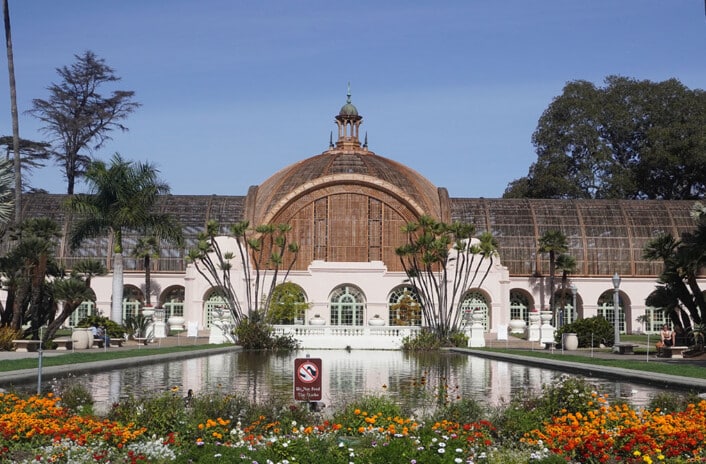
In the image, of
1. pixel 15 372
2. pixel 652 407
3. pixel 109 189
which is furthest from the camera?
pixel 109 189

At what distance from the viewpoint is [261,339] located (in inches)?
1527

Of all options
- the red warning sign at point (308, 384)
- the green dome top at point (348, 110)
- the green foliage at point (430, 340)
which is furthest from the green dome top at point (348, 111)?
the red warning sign at point (308, 384)

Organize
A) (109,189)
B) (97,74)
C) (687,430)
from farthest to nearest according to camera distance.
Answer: (97,74) < (109,189) < (687,430)

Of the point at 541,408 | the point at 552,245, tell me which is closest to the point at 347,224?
the point at 552,245

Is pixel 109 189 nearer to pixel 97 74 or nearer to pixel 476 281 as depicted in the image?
pixel 476 281

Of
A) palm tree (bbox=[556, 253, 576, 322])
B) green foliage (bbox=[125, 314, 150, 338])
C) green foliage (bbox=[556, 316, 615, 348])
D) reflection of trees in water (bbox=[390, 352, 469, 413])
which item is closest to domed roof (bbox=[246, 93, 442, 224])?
palm tree (bbox=[556, 253, 576, 322])

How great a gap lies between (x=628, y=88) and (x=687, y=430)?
217 ft

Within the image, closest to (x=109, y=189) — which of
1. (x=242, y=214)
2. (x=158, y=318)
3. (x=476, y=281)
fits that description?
(x=158, y=318)

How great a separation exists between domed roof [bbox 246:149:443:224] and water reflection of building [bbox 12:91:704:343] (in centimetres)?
8

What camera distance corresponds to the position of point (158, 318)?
47469 mm

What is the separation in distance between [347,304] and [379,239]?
13.9ft

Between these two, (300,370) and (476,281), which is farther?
(476,281)

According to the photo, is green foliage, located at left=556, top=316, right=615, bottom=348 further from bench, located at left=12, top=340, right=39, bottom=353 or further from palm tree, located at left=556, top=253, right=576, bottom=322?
bench, located at left=12, top=340, right=39, bottom=353

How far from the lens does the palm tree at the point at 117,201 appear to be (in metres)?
42.1
